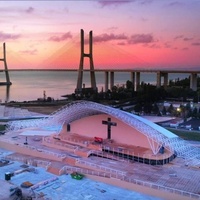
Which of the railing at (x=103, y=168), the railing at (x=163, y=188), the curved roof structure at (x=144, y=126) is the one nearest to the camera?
the railing at (x=163, y=188)

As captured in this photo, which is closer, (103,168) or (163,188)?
(163,188)

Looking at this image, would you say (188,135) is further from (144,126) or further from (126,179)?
(126,179)

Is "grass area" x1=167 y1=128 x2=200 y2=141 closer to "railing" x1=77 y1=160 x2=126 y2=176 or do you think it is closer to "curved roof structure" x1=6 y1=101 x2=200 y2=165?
"curved roof structure" x1=6 y1=101 x2=200 y2=165

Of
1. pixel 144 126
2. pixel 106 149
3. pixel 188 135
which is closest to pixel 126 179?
pixel 144 126

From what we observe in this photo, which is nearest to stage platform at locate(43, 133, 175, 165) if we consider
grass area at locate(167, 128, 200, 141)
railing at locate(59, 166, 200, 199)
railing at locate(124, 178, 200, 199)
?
railing at locate(59, 166, 200, 199)

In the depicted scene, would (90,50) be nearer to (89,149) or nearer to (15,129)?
(15,129)

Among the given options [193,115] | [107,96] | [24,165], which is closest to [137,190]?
[24,165]

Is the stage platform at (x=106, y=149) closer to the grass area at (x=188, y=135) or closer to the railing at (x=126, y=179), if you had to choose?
the railing at (x=126, y=179)

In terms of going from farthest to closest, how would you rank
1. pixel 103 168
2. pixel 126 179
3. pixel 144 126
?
pixel 144 126, pixel 103 168, pixel 126 179

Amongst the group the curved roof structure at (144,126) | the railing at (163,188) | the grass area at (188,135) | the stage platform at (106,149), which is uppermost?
the curved roof structure at (144,126)

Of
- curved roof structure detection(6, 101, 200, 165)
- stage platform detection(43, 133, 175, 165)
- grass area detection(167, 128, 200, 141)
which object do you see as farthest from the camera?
grass area detection(167, 128, 200, 141)

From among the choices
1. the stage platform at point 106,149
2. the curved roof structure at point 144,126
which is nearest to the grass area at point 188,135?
the curved roof structure at point 144,126
